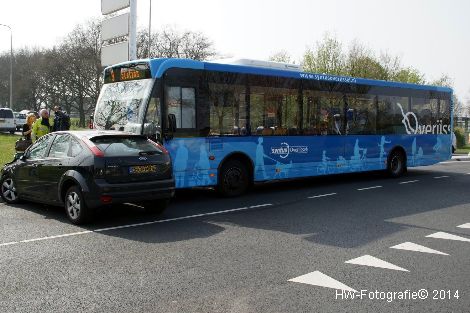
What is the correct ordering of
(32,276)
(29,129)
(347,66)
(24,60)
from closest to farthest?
(32,276)
(29,129)
(347,66)
(24,60)

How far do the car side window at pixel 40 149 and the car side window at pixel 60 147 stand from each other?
25cm

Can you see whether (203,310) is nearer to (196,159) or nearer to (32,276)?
(32,276)

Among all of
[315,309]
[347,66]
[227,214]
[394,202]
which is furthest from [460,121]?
[315,309]

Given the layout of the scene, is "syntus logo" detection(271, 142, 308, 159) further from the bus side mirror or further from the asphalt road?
the bus side mirror

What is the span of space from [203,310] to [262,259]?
6.07ft

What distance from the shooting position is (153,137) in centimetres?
994

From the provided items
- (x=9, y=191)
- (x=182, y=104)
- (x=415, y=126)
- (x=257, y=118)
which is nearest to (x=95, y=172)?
(x=182, y=104)

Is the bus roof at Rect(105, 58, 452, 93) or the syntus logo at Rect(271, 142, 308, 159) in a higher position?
the bus roof at Rect(105, 58, 452, 93)

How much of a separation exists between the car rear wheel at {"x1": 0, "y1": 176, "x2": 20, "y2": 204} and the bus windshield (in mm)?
2085

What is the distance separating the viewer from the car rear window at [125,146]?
26.8 ft

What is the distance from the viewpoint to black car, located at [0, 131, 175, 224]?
7.88 meters

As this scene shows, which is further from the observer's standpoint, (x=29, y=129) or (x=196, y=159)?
(x=29, y=129)

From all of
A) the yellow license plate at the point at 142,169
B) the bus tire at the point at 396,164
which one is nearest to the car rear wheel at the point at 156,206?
the yellow license plate at the point at 142,169

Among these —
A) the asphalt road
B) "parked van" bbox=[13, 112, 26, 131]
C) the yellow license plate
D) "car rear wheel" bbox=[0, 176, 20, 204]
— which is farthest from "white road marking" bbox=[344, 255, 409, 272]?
"parked van" bbox=[13, 112, 26, 131]
